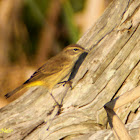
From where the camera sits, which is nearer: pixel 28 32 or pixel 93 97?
pixel 93 97

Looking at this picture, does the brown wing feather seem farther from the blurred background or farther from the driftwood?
the blurred background

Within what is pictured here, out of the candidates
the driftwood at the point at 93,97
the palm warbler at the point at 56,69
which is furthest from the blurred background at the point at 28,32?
the driftwood at the point at 93,97

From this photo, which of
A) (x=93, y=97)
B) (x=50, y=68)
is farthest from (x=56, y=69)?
(x=93, y=97)

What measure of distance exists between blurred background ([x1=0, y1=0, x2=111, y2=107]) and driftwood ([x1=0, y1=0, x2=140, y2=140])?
0.86m

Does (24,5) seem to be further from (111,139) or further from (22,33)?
(111,139)

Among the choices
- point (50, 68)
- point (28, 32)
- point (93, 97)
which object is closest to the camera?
point (93, 97)

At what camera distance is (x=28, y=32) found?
124 inches

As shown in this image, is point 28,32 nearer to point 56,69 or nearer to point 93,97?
point 56,69

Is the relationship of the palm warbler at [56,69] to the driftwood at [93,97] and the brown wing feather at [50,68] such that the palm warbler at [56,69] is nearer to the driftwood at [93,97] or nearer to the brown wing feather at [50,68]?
the brown wing feather at [50,68]

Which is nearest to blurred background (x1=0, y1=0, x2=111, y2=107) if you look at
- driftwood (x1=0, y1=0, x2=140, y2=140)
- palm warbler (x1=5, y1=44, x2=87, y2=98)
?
palm warbler (x1=5, y1=44, x2=87, y2=98)

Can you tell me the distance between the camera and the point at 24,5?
320 cm

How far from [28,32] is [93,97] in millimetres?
1461

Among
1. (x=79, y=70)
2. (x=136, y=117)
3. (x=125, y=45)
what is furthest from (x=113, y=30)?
(x=136, y=117)

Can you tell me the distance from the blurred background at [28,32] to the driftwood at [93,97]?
86 centimetres
